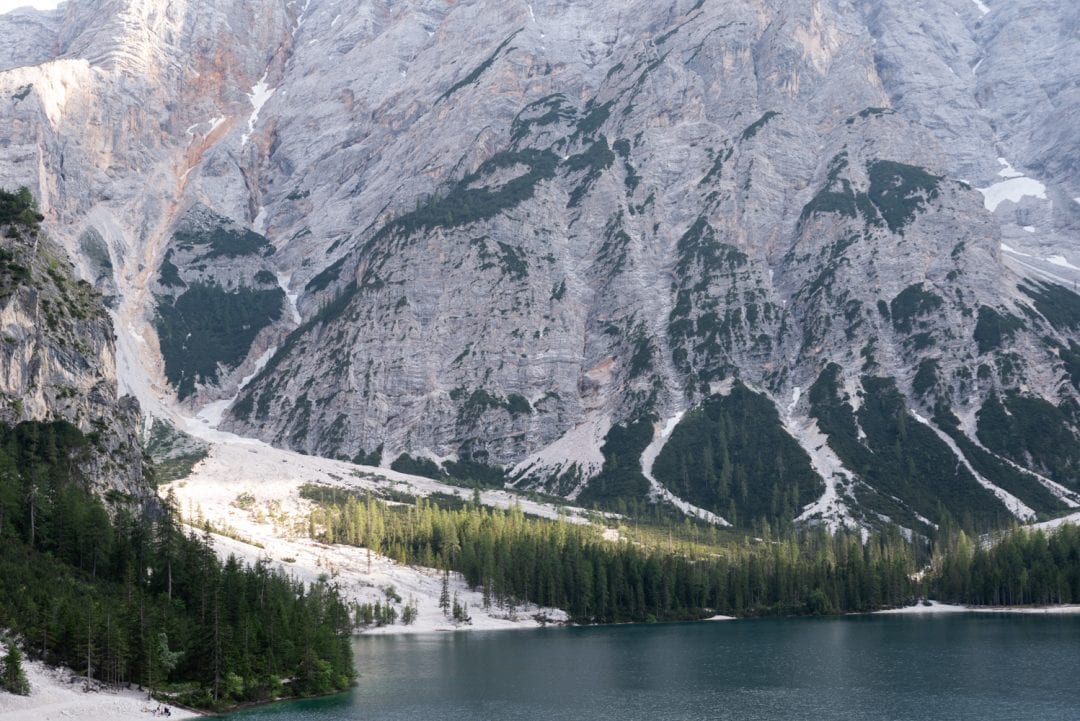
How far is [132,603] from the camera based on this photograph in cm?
10581

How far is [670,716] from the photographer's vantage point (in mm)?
101500

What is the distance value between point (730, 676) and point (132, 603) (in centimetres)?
7191

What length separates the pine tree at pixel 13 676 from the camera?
85.2 metres

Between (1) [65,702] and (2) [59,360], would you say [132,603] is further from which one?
(2) [59,360]

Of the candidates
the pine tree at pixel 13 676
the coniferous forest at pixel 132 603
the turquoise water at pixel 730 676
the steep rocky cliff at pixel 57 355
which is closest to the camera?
the pine tree at pixel 13 676

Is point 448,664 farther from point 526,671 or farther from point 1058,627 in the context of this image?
point 1058,627

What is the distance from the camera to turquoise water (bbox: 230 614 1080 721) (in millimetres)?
103375

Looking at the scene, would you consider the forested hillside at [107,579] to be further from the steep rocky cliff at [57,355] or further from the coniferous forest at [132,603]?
the steep rocky cliff at [57,355]

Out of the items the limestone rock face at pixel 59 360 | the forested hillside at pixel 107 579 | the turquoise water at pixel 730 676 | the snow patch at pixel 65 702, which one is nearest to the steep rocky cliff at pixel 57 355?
the limestone rock face at pixel 59 360

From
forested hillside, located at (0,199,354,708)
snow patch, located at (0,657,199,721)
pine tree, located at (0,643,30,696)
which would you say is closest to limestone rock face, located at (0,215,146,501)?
forested hillside, located at (0,199,354,708)

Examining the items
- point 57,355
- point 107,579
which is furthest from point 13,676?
point 57,355

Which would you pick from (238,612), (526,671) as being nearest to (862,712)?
(526,671)

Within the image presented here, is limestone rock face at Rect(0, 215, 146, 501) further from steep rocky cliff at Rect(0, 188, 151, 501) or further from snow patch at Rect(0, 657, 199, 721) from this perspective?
snow patch at Rect(0, 657, 199, 721)

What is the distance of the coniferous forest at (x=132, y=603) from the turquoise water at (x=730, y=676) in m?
6.11
